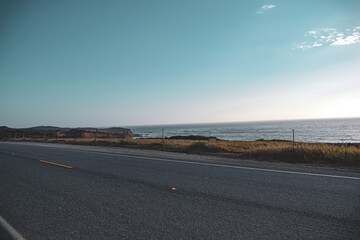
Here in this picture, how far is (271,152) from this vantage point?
9.82 metres

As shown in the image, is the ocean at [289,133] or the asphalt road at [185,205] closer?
the asphalt road at [185,205]

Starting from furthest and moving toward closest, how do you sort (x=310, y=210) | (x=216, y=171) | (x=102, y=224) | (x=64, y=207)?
(x=216, y=171)
(x=64, y=207)
(x=310, y=210)
(x=102, y=224)

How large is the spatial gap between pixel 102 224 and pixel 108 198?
1140 millimetres

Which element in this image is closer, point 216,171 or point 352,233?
point 352,233

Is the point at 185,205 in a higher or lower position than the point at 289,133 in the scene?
higher

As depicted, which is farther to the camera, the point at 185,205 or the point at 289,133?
the point at 289,133

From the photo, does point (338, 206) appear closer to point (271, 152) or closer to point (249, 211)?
point (249, 211)

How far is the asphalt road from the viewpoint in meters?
2.85

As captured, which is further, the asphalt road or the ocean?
the ocean

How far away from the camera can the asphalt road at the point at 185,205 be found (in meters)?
2.85

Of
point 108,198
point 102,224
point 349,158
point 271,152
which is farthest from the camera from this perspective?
point 271,152

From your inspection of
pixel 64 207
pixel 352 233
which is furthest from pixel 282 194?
pixel 64 207

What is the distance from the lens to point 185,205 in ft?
12.4

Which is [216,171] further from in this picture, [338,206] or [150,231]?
[150,231]
